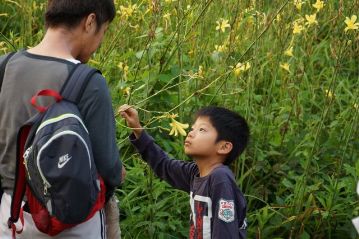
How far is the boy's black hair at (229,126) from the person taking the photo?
2756 millimetres

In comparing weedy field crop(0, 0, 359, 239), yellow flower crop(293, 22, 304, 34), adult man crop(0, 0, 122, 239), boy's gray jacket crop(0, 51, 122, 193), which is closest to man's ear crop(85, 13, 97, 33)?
adult man crop(0, 0, 122, 239)

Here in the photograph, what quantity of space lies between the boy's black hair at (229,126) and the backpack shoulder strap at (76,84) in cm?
80

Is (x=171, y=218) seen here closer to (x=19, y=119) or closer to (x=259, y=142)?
(x=259, y=142)

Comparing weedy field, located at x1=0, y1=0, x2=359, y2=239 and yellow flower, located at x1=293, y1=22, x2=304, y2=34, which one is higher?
yellow flower, located at x1=293, y1=22, x2=304, y2=34

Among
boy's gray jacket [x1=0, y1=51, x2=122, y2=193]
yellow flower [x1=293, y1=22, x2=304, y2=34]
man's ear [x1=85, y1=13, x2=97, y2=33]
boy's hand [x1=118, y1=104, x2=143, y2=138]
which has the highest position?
man's ear [x1=85, y1=13, x2=97, y2=33]

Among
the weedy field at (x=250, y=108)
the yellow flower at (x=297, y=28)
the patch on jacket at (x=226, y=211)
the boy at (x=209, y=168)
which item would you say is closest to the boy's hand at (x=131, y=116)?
the boy at (x=209, y=168)

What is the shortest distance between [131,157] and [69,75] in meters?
1.38

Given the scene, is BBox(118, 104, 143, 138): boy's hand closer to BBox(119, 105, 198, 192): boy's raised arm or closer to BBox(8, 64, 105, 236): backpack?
BBox(119, 105, 198, 192): boy's raised arm

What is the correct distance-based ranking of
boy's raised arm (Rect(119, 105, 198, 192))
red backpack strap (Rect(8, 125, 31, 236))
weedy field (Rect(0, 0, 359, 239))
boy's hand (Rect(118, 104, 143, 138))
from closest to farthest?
red backpack strap (Rect(8, 125, 31, 236))
boy's hand (Rect(118, 104, 143, 138))
boy's raised arm (Rect(119, 105, 198, 192))
weedy field (Rect(0, 0, 359, 239))

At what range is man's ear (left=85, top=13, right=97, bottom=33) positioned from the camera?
213 cm

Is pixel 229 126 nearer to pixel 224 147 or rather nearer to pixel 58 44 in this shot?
pixel 224 147

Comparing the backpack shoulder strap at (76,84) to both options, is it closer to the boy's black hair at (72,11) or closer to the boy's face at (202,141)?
the boy's black hair at (72,11)

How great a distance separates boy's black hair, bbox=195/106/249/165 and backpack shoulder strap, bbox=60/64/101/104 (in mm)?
797

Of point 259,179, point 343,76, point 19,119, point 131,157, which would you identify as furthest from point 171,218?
point 343,76
